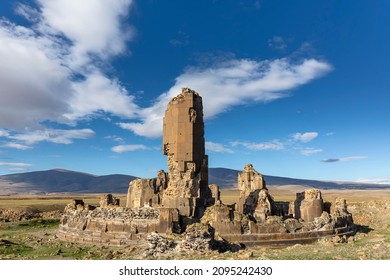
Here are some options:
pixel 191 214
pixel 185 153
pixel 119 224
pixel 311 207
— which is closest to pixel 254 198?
pixel 311 207

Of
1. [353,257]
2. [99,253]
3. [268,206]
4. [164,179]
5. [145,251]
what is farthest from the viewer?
[164,179]

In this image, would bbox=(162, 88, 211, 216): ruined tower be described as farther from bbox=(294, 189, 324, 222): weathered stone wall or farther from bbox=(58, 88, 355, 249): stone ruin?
bbox=(294, 189, 324, 222): weathered stone wall

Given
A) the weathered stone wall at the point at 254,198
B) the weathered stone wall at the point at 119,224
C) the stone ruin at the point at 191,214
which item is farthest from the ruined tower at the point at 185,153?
the weathered stone wall at the point at 254,198

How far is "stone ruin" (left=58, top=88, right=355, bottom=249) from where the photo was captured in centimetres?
1653

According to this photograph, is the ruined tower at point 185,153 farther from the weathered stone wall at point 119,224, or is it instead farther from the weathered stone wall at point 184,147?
the weathered stone wall at point 119,224

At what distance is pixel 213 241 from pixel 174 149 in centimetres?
860

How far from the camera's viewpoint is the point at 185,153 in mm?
21047

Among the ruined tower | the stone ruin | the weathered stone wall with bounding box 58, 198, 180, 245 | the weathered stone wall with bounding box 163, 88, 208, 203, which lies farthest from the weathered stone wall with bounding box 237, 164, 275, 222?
the weathered stone wall with bounding box 58, 198, 180, 245

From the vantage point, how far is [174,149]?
2123 cm

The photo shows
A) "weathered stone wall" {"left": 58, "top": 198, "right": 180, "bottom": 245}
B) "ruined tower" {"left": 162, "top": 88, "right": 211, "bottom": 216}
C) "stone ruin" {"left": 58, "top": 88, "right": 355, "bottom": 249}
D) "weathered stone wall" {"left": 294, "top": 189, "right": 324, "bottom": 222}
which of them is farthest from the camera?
"weathered stone wall" {"left": 294, "top": 189, "right": 324, "bottom": 222}

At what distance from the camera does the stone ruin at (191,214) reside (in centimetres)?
1653

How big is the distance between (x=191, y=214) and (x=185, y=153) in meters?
3.67
